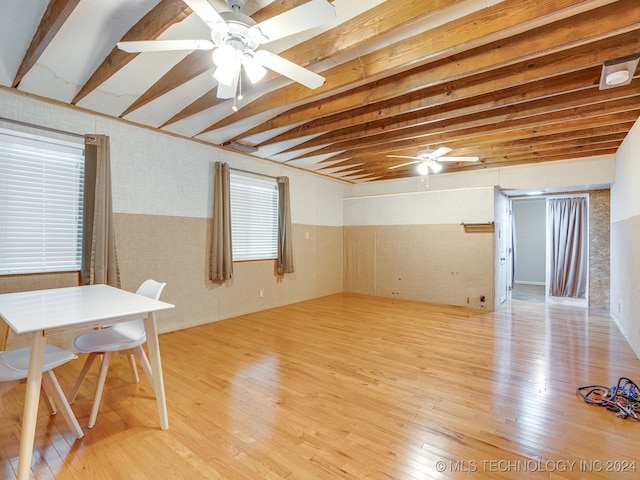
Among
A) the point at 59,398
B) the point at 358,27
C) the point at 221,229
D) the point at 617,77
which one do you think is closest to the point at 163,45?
the point at 358,27

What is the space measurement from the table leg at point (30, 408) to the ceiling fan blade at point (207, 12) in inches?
71.9

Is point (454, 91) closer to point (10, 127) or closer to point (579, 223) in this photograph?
point (10, 127)

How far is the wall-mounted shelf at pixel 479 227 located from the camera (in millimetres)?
5535

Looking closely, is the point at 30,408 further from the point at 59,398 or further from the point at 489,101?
the point at 489,101

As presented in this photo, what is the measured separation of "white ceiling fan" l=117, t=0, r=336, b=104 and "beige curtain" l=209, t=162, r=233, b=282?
8.32 ft

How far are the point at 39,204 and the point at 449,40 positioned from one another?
4.07 meters

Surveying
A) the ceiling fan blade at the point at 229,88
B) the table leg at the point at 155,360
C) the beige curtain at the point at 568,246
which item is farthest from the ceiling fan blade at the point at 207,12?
the beige curtain at the point at 568,246

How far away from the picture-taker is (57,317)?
1.66 meters

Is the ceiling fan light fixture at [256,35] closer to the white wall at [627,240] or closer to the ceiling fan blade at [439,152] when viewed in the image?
the ceiling fan blade at [439,152]

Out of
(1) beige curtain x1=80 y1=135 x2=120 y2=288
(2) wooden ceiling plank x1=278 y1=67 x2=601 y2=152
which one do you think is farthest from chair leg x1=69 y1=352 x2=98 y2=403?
(2) wooden ceiling plank x1=278 y1=67 x2=601 y2=152

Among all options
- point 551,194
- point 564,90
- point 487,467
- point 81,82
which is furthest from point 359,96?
point 551,194

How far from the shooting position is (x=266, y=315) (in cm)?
512

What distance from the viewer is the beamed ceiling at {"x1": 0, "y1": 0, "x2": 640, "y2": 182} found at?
2.06 m

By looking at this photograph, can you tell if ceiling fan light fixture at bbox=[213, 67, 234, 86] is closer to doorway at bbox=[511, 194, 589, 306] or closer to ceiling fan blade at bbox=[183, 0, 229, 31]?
ceiling fan blade at bbox=[183, 0, 229, 31]
